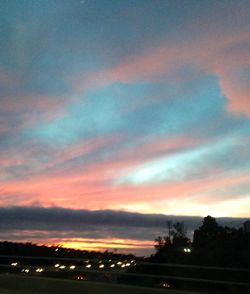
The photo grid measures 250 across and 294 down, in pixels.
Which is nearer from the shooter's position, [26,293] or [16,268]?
[26,293]

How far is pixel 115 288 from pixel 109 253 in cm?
1451

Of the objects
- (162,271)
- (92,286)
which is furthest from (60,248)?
(92,286)

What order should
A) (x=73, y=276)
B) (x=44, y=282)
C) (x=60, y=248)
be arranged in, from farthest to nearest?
(x=60, y=248), (x=73, y=276), (x=44, y=282)

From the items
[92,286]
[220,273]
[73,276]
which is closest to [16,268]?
[73,276]

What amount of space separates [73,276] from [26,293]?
4.11 metres

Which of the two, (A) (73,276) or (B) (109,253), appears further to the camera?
(B) (109,253)

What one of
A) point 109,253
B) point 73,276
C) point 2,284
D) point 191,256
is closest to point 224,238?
point 191,256

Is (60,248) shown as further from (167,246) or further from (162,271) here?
(167,246)

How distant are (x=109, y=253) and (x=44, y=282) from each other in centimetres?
1287

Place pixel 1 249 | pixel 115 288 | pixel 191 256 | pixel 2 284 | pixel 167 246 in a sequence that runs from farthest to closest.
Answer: pixel 167 246, pixel 191 256, pixel 1 249, pixel 2 284, pixel 115 288

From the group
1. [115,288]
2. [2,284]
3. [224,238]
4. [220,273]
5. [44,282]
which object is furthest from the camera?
[224,238]

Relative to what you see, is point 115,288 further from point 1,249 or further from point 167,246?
point 167,246

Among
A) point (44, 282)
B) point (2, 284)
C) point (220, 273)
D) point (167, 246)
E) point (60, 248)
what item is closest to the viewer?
point (44, 282)

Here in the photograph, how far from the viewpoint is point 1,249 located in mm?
35719
